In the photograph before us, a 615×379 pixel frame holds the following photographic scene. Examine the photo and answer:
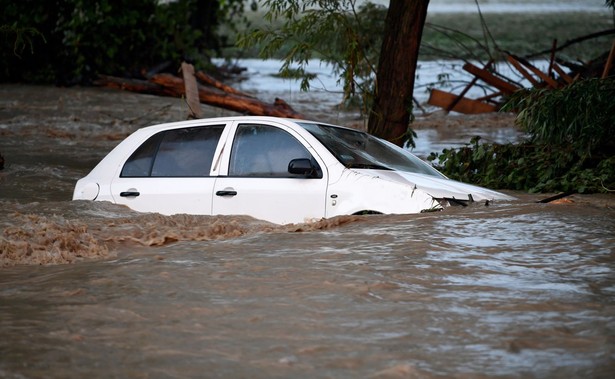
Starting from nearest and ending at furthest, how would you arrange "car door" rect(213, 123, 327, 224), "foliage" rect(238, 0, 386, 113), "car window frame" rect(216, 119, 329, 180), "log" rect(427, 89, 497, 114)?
"car door" rect(213, 123, 327, 224) → "car window frame" rect(216, 119, 329, 180) → "foliage" rect(238, 0, 386, 113) → "log" rect(427, 89, 497, 114)

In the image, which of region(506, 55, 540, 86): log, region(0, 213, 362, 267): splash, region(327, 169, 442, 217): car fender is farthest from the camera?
region(506, 55, 540, 86): log

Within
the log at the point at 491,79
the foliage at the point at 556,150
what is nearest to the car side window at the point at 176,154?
the foliage at the point at 556,150

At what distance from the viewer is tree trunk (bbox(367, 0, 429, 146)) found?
14.4 metres

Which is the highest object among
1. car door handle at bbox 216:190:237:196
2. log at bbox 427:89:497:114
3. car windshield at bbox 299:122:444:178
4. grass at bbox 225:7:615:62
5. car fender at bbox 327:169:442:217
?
grass at bbox 225:7:615:62

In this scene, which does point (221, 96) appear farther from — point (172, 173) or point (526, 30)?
point (526, 30)

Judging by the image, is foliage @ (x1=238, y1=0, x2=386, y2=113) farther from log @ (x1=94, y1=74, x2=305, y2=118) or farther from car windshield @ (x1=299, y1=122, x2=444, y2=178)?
car windshield @ (x1=299, y1=122, x2=444, y2=178)

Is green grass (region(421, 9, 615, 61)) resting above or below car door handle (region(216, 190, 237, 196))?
above

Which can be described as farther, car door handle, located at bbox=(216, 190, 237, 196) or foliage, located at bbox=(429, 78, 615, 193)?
foliage, located at bbox=(429, 78, 615, 193)

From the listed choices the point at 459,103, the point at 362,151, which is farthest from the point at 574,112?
the point at 459,103

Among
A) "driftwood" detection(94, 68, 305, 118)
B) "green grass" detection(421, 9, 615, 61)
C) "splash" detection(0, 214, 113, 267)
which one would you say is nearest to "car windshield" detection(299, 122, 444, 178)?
"splash" detection(0, 214, 113, 267)

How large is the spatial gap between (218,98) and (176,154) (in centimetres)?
955

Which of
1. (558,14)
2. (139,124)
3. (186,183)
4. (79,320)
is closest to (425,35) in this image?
(558,14)

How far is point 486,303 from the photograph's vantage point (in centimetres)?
605

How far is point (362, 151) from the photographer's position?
9188 millimetres
